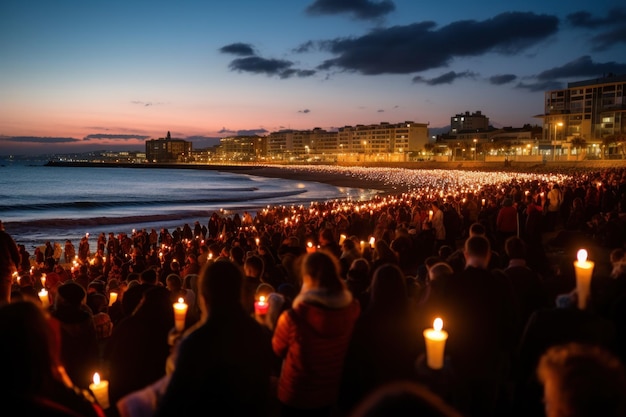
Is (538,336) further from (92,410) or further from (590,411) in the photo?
(92,410)

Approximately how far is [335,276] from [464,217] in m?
14.2

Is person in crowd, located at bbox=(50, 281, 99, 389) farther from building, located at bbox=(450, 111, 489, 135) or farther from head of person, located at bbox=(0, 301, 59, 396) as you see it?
building, located at bbox=(450, 111, 489, 135)

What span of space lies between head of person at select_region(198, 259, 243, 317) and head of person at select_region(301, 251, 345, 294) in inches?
28.7

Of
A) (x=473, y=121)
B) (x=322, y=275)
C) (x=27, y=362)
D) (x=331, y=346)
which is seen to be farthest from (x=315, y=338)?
(x=473, y=121)

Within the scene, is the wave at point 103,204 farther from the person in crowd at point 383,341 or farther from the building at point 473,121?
the building at point 473,121

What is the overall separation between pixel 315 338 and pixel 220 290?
926 mm

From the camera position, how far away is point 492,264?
7.36 m

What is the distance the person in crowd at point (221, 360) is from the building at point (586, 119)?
78.8 meters

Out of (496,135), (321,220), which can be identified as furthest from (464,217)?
(496,135)

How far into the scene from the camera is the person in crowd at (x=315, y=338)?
3451 mm

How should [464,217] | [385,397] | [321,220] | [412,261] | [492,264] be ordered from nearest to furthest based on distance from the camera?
[385,397] → [492,264] → [412,261] → [464,217] → [321,220]

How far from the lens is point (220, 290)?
2834 millimetres

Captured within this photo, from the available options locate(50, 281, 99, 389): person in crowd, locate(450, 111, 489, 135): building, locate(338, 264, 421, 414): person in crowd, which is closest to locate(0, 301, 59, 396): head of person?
locate(50, 281, 99, 389): person in crowd

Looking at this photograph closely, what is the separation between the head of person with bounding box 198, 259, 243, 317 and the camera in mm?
2836
